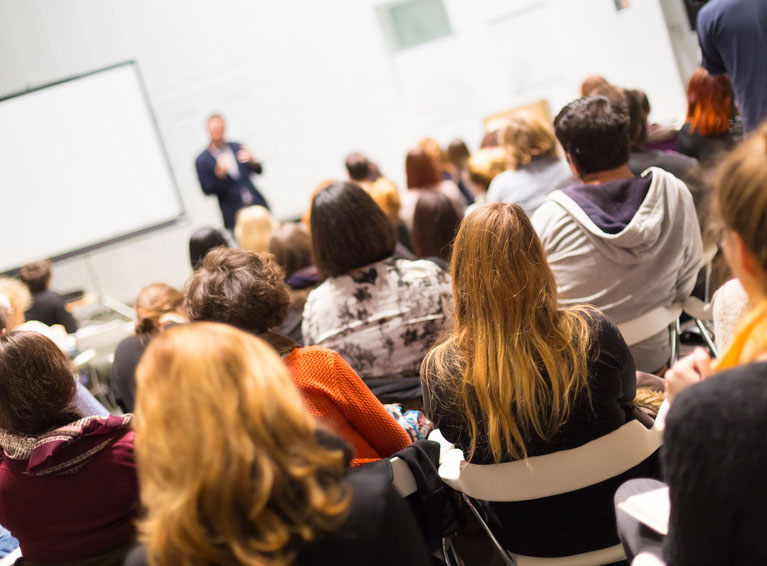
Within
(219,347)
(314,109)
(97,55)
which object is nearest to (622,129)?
(219,347)

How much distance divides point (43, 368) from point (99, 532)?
Answer: 17.3 inches

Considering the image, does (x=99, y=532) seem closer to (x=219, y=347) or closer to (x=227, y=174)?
(x=219, y=347)

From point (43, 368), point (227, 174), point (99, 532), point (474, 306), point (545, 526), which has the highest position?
point (227, 174)

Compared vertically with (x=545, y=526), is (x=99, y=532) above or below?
above

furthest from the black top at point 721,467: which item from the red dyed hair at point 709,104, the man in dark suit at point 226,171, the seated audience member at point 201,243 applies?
the man in dark suit at point 226,171

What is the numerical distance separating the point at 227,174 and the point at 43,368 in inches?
199

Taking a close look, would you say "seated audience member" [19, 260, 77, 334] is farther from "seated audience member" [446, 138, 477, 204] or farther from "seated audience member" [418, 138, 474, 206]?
"seated audience member" [446, 138, 477, 204]

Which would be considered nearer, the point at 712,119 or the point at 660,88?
the point at 712,119

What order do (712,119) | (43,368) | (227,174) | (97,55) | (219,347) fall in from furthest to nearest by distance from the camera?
(97,55) < (227,174) < (712,119) < (43,368) < (219,347)

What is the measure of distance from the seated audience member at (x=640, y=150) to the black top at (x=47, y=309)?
3.61m

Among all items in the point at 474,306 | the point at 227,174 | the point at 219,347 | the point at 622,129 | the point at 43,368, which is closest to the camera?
the point at 219,347

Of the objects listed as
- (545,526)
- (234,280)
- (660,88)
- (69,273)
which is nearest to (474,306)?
(545,526)

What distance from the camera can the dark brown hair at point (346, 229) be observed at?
252cm

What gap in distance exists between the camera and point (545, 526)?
169 cm
